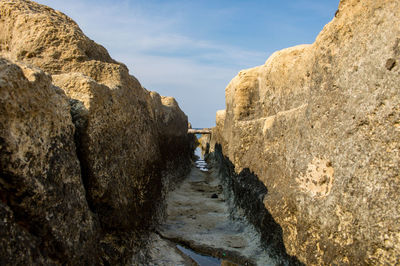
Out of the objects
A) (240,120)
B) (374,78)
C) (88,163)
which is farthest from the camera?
(240,120)

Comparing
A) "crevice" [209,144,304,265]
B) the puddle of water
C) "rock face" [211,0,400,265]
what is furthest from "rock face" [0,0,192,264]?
"rock face" [211,0,400,265]

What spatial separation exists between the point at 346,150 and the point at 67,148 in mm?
2561

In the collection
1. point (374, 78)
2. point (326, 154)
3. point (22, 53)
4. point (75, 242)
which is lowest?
point (75, 242)

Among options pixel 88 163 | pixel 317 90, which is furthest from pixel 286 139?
pixel 88 163

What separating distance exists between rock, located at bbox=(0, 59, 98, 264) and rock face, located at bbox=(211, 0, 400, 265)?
234 centimetres

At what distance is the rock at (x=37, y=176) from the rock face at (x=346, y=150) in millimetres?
2342

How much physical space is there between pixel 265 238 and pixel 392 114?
3.01 meters

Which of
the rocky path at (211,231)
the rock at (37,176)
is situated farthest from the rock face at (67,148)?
the rocky path at (211,231)

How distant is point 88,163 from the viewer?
3598 millimetres

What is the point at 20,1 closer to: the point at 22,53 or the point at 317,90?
the point at 22,53

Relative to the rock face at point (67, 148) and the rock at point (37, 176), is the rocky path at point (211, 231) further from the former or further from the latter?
the rock at point (37, 176)

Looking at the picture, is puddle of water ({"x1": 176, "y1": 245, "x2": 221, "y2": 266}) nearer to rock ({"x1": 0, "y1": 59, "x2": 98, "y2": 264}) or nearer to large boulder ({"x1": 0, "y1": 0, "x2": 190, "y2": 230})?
large boulder ({"x1": 0, "y1": 0, "x2": 190, "y2": 230})

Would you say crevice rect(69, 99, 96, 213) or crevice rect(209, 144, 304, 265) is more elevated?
crevice rect(69, 99, 96, 213)

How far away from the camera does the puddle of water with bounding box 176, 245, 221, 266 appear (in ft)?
16.8
